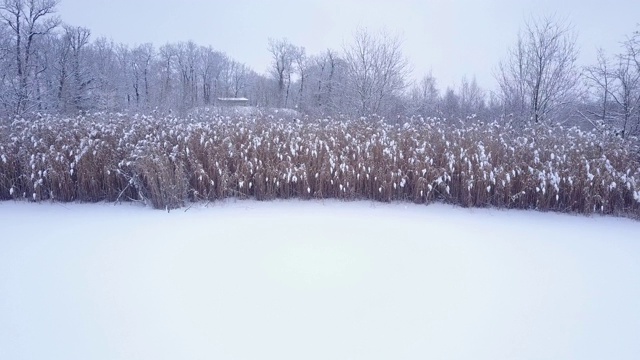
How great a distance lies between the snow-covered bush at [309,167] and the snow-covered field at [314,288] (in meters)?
0.59

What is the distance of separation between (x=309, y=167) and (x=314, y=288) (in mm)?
2680

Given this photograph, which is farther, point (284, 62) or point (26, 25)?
point (284, 62)

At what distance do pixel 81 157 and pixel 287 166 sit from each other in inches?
110

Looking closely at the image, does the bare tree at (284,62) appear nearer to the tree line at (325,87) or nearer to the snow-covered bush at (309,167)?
the tree line at (325,87)

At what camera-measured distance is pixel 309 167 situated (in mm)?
5066

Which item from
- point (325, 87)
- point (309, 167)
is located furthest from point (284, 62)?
point (309, 167)

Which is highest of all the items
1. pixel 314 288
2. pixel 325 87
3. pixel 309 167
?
pixel 325 87

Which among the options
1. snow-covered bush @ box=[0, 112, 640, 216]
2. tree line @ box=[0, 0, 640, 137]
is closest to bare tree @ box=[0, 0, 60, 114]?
tree line @ box=[0, 0, 640, 137]

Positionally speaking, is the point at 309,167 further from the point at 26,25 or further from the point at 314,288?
the point at 26,25

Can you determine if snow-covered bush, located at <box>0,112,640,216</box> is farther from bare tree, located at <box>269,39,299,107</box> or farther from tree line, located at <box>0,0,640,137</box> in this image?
bare tree, located at <box>269,39,299,107</box>

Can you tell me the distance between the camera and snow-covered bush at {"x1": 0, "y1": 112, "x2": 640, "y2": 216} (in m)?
4.56

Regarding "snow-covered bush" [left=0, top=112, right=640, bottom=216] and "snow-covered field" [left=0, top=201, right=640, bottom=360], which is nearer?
"snow-covered field" [left=0, top=201, right=640, bottom=360]

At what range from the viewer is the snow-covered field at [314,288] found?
199 cm

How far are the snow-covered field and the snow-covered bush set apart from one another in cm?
59
